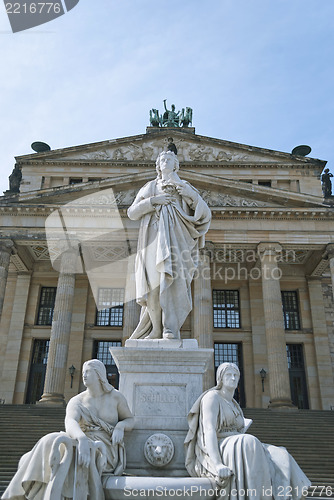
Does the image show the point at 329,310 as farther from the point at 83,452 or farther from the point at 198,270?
the point at 83,452

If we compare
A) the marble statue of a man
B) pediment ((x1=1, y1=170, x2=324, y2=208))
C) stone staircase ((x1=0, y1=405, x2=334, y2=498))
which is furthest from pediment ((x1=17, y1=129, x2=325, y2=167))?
the marble statue of a man

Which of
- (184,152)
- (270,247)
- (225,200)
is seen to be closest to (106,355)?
(225,200)

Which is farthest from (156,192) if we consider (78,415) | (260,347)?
(260,347)

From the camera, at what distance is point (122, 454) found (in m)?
4.62

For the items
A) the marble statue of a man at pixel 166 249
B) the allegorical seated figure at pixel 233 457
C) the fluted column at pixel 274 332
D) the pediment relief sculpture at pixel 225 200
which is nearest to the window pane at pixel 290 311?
the fluted column at pixel 274 332

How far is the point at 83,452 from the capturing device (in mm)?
4047

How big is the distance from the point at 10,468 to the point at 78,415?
12602 mm

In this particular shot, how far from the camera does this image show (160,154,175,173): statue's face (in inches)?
262

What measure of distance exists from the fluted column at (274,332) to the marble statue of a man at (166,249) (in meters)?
23.2

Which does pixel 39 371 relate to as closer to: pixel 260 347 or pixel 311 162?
pixel 260 347

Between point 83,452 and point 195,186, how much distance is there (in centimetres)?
2928

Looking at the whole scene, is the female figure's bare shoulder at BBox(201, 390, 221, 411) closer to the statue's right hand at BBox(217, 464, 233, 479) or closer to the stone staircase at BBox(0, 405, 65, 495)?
the statue's right hand at BBox(217, 464, 233, 479)

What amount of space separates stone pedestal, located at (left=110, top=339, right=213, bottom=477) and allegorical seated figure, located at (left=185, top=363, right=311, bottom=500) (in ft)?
1.27

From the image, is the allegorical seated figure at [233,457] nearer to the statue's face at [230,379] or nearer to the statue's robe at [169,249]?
the statue's face at [230,379]
